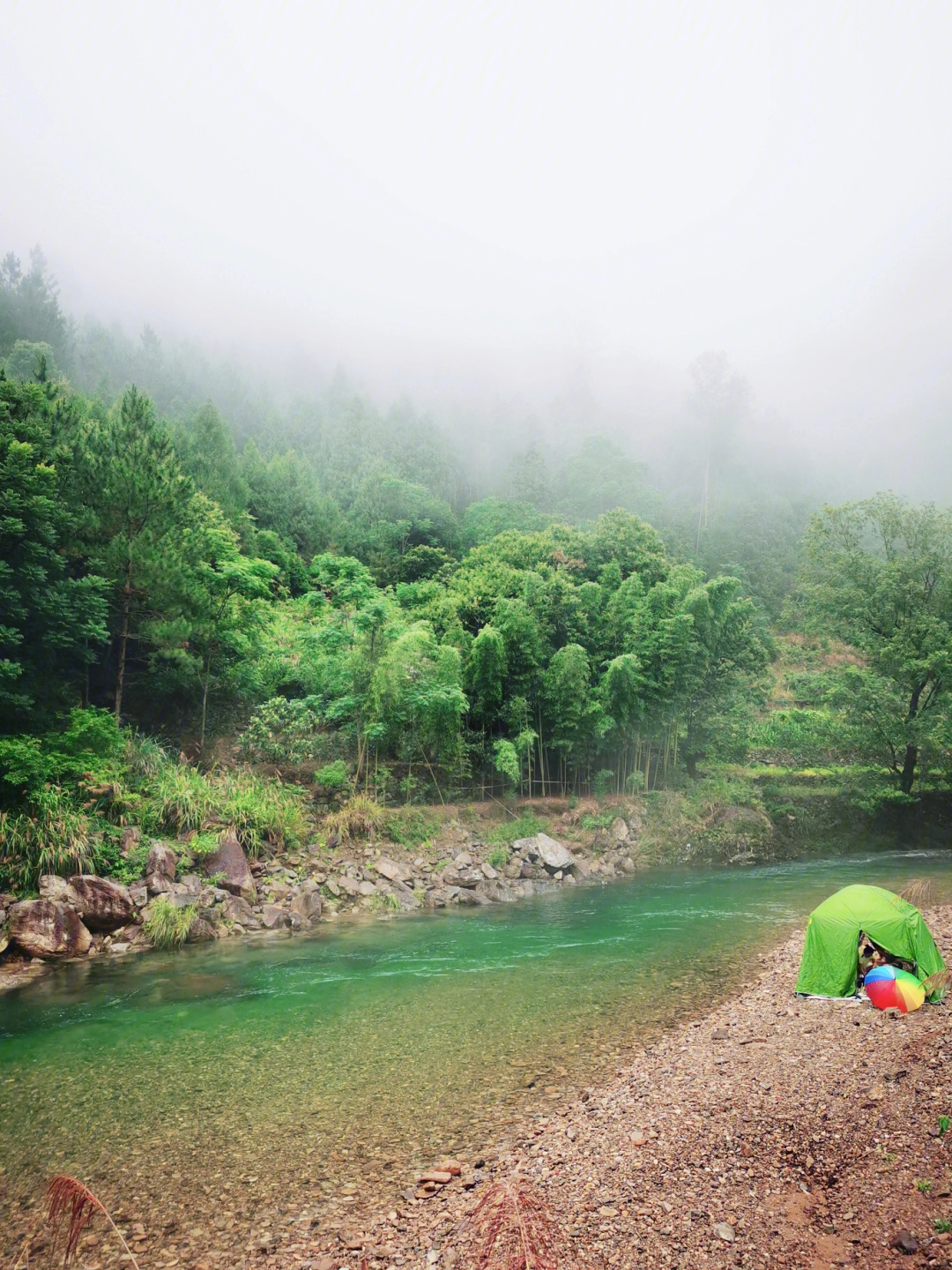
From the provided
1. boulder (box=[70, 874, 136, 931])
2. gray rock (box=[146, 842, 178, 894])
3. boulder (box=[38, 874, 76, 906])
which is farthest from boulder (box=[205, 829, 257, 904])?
boulder (box=[38, 874, 76, 906])

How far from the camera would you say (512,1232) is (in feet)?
14.1

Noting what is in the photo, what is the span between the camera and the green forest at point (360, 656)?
14.3m

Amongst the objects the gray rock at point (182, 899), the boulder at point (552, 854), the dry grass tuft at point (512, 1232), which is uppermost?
the dry grass tuft at point (512, 1232)

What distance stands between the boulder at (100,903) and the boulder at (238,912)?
69.8 inches

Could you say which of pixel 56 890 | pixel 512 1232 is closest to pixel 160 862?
pixel 56 890

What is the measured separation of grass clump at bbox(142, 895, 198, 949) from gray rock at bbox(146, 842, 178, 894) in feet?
2.85

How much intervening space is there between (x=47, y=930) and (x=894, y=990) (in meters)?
12.3

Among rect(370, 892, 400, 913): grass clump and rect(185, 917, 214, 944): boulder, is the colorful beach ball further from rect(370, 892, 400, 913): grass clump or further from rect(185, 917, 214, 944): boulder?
rect(185, 917, 214, 944): boulder

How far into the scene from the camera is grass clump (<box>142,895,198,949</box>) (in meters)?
12.3

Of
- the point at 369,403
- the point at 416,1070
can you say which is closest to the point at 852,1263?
the point at 416,1070

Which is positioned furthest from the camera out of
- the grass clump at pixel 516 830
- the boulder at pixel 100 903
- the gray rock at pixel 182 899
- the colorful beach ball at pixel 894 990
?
the grass clump at pixel 516 830

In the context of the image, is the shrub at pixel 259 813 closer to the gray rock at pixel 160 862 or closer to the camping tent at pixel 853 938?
the gray rock at pixel 160 862

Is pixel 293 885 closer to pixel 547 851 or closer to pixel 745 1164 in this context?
pixel 547 851

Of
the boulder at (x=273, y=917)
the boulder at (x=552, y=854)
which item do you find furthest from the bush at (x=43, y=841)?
the boulder at (x=552, y=854)
